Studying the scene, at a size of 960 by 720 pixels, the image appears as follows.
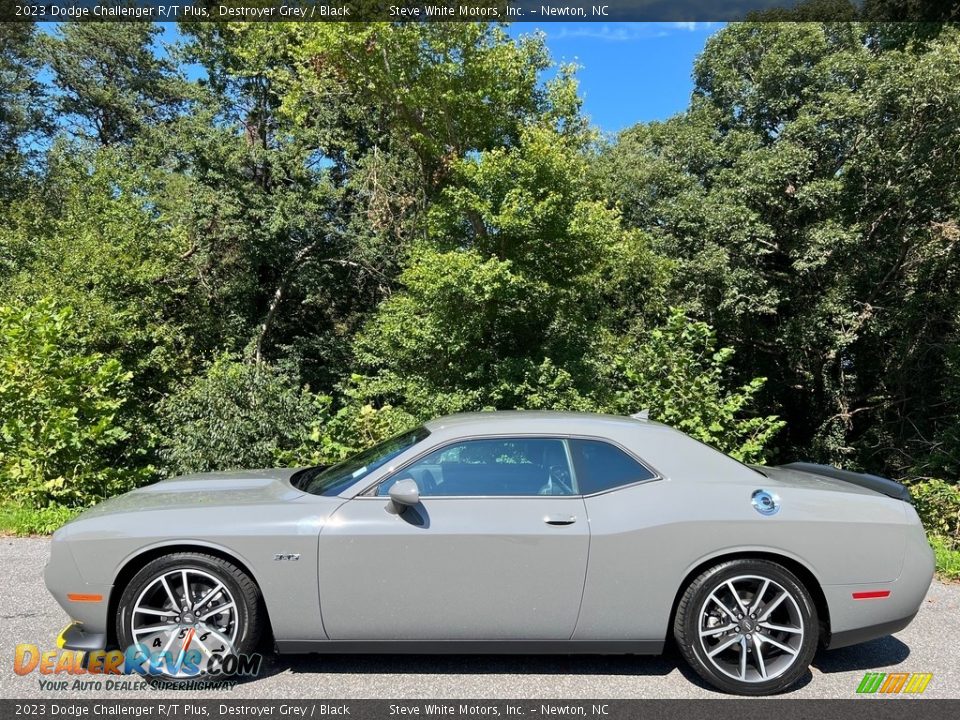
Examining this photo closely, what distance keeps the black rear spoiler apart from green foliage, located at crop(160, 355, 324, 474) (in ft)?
19.1

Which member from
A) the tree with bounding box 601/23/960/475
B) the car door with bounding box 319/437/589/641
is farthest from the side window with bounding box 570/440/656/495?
the tree with bounding box 601/23/960/475

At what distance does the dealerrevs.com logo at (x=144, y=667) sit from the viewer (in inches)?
137

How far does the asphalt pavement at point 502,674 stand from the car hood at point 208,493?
85 centimetres

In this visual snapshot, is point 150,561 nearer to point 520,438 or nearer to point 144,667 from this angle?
point 144,667

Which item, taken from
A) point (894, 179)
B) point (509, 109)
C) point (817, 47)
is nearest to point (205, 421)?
point (509, 109)

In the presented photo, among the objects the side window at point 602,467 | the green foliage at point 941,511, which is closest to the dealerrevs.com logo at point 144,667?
the side window at point 602,467

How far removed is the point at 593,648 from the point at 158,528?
2337 mm

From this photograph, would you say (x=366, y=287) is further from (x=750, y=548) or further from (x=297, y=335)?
(x=750, y=548)

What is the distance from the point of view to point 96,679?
3527mm

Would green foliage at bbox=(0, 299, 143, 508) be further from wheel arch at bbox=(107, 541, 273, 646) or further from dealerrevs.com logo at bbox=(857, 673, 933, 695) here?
dealerrevs.com logo at bbox=(857, 673, 933, 695)

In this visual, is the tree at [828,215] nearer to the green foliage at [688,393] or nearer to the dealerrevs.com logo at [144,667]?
the green foliage at [688,393]

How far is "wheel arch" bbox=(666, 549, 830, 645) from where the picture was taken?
361cm

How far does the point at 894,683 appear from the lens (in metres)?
3.60

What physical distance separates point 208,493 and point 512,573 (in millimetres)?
1851
